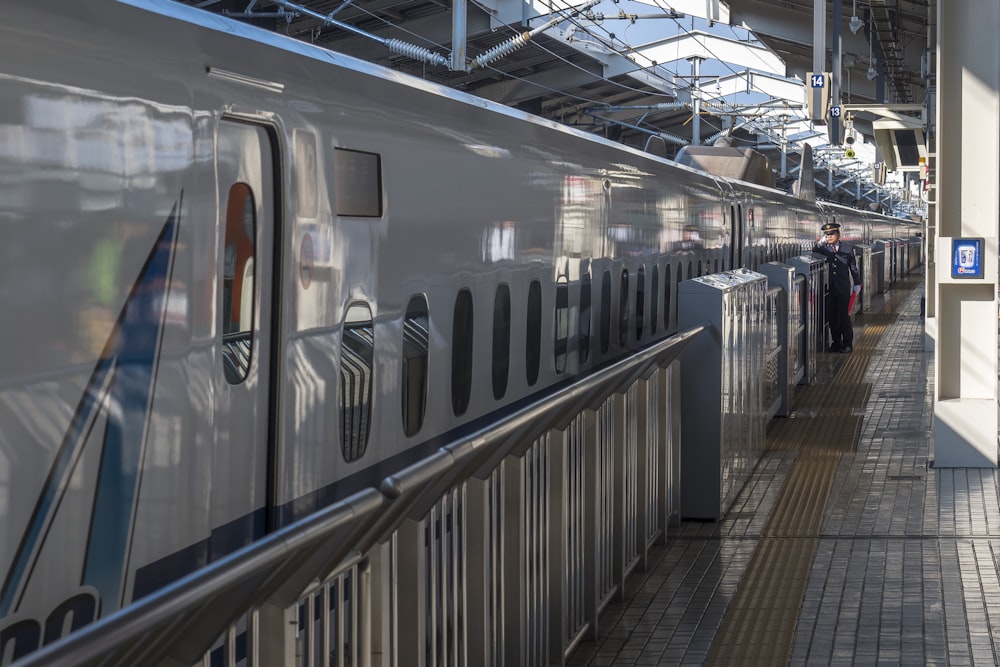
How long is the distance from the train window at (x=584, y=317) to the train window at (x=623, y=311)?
106 cm

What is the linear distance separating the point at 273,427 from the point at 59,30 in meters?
1.48

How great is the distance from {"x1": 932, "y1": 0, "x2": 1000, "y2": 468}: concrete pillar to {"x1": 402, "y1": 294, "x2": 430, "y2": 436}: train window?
5281mm

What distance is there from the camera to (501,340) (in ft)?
22.7

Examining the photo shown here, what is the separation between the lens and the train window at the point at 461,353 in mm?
6141

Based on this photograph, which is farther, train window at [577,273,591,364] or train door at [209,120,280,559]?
train window at [577,273,591,364]

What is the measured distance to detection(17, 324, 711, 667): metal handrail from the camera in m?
2.06

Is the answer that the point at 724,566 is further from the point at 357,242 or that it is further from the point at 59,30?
the point at 59,30

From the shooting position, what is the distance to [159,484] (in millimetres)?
3506

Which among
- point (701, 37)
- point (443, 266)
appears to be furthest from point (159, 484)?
point (701, 37)

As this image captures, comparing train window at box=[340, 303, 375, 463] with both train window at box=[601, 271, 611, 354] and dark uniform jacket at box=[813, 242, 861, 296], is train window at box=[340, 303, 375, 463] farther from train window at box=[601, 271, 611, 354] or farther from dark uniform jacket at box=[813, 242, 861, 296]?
dark uniform jacket at box=[813, 242, 861, 296]

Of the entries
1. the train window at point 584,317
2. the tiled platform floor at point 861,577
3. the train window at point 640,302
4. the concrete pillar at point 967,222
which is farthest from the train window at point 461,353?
the concrete pillar at point 967,222

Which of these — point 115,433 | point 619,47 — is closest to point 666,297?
point 115,433

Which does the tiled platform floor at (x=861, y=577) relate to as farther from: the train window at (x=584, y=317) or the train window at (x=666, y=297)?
the train window at (x=666, y=297)

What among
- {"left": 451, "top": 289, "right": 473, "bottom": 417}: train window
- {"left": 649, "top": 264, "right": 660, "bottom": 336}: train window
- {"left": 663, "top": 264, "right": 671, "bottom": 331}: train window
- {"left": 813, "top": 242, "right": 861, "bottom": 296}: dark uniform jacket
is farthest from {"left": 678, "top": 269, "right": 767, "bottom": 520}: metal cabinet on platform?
{"left": 813, "top": 242, "right": 861, "bottom": 296}: dark uniform jacket
